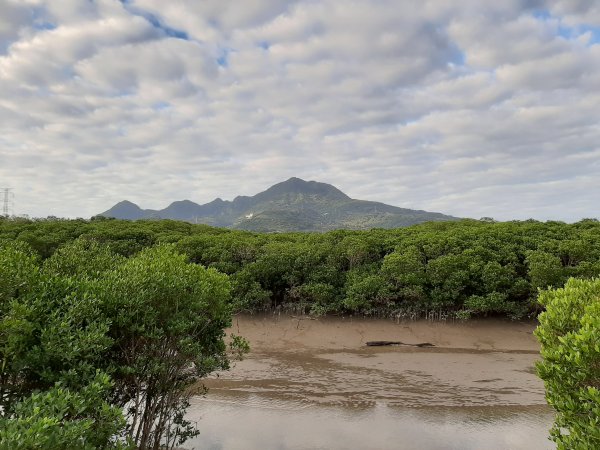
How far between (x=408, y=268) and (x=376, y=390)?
1017cm

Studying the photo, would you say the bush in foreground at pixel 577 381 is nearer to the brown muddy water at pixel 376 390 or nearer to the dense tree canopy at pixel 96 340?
the brown muddy water at pixel 376 390

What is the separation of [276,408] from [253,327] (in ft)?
35.9

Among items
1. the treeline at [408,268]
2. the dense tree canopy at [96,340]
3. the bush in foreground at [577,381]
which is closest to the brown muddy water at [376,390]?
the treeline at [408,268]

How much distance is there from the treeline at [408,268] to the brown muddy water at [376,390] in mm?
1402

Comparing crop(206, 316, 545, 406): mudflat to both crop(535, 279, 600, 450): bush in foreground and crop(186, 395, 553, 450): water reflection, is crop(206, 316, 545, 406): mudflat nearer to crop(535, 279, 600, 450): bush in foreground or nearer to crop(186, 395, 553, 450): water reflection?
crop(186, 395, 553, 450): water reflection

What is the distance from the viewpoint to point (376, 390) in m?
16.6

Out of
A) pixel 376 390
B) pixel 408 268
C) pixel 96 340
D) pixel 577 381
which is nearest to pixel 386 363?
pixel 376 390

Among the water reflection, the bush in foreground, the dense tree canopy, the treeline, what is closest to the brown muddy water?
the water reflection

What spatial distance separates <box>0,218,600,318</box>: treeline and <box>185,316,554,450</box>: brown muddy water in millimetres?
1402

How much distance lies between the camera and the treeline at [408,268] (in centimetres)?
2356

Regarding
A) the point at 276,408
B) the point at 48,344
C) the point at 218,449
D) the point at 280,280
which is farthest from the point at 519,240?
the point at 48,344

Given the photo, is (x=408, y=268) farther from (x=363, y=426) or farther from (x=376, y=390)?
(x=363, y=426)

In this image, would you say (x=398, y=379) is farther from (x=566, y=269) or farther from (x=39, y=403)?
(x=39, y=403)

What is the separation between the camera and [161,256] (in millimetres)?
10289
